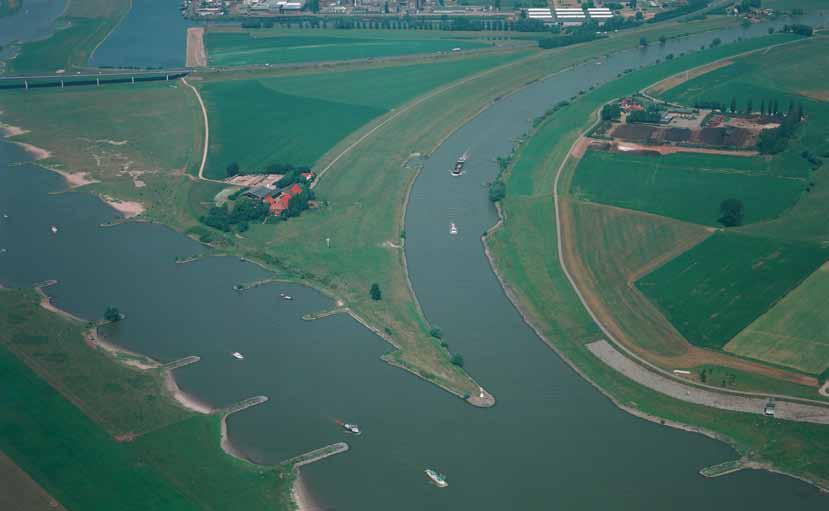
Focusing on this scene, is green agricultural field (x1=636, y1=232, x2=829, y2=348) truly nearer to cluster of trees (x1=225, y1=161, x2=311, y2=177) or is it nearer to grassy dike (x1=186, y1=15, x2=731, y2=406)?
grassy dike (x1=186, y1=15, x2=731, y2=406)

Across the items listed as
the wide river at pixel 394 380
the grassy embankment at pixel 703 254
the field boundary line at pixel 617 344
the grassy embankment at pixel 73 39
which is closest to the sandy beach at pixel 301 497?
the wide river at pixel 394 380

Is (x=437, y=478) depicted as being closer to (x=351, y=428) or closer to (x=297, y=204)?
(x=351, y=428)

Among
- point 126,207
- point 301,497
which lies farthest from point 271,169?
point 301,497

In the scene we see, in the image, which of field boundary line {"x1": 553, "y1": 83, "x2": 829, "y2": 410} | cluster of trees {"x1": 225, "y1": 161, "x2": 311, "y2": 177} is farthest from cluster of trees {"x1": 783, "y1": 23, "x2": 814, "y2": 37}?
cluster of trees {"x1": 225, "y1": 161, "x2": 311, "y2": 177}

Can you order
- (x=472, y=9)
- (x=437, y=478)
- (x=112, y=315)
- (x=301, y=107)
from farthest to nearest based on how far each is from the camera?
(x=472, y=9) < (x=301, y=107) < (x=112, y=315) < (x=437, y=478)

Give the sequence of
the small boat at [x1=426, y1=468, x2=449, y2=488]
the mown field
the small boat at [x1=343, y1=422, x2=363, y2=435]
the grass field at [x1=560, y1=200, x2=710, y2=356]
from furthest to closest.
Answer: the mown field → the grass field at [x1=560, y1=200, x2=710, y2=356] → the small boat at [x1=343, y1=422, x2=363, y2=435] → the small boat at [x1=426, y1=468, x2=449, y2=488]

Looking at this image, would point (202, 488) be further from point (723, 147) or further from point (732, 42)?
point (732, 42)
